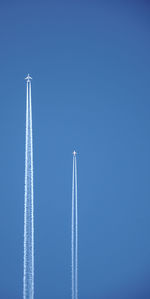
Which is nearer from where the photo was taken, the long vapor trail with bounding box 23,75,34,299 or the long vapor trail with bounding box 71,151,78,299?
the long vapor trail with bounding box 23,75,34,299

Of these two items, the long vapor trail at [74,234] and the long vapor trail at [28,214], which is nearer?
→ the long vapor trail at [28,214]

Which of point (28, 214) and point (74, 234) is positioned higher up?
point (28, 214)

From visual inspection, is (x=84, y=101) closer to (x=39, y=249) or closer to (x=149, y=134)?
(x=149, y=134)

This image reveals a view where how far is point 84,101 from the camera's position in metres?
25.0

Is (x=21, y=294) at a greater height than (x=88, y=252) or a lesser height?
lesser

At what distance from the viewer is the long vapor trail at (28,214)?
71.2ft

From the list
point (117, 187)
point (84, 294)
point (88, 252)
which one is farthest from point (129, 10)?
point (84, 294)

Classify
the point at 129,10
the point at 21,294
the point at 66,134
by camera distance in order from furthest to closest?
the point at 129,10 → the point at 66,134 → the point at 21,294

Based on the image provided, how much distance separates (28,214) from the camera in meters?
22.4

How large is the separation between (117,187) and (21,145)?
6229mm

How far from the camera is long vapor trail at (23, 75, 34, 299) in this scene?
2169 centimetres

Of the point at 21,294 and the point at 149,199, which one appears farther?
the point at 149,199

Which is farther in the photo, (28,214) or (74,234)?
(74,234)

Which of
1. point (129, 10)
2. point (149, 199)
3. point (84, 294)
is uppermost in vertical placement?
point (129, 10)
